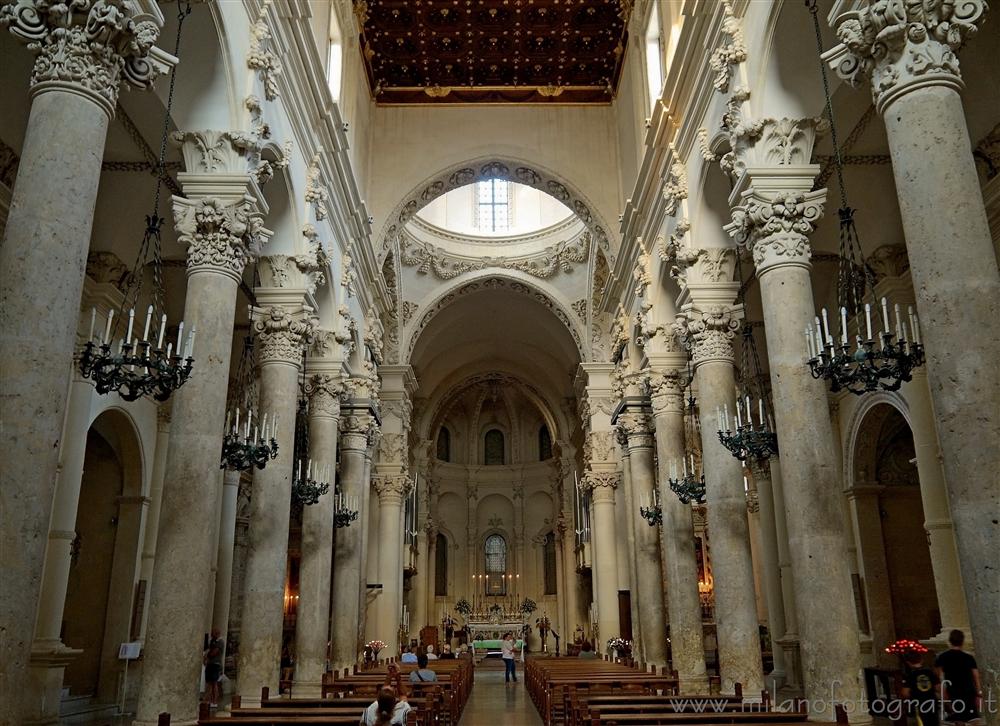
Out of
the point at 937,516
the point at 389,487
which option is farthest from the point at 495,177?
the point at 937,516

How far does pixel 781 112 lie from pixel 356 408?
10.7 metres

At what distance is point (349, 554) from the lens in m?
17.7

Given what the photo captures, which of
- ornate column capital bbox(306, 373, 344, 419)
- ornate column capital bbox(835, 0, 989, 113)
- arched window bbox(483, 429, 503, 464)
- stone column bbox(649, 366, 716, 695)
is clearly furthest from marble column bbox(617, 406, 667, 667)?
arched window bbox(483, 429, 503, 464)

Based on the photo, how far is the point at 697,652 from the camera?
1380 centimetres

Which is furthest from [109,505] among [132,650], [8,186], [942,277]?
[942,277]

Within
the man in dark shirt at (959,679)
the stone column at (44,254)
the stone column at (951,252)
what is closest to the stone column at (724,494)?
the man in dark shirt at (959,679)

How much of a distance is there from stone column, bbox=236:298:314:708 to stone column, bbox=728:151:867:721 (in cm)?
630

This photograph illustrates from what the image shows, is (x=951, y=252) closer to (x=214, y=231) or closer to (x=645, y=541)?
(x=214, y=231)

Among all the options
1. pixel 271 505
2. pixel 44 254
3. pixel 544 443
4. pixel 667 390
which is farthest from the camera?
pixel 544 443

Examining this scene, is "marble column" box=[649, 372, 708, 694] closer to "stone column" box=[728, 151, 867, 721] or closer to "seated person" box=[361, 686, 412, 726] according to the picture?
"stone column" box=[728, 151, 867, 721]

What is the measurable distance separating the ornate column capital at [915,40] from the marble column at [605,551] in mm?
18287

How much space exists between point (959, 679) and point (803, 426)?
8.72 ft

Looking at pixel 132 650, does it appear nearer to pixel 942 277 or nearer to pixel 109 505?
pixel 109 505

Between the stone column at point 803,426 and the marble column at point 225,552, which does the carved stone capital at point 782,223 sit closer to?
the stone column at point 803,426
